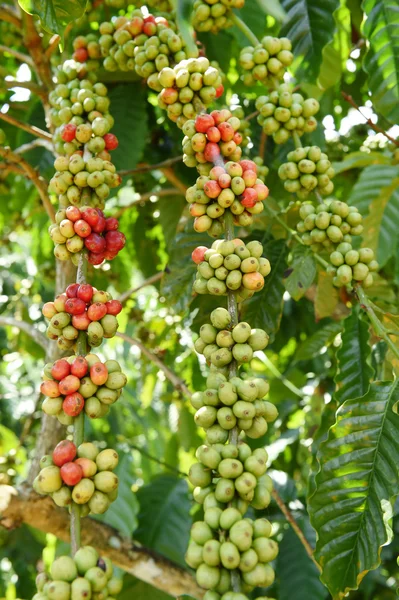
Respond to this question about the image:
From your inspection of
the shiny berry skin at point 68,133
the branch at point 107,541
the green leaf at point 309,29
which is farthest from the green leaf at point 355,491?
the green leaf at point 309,29

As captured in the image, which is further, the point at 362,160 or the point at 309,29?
the point at 362,160

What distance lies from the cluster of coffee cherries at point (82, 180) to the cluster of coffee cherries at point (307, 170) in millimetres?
487

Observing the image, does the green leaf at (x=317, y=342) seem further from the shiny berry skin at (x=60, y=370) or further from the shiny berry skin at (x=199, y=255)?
the shiny berry skin at (x=60, y=370)

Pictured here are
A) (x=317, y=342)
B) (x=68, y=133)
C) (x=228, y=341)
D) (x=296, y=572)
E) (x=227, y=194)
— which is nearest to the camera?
(x=228, y=341)

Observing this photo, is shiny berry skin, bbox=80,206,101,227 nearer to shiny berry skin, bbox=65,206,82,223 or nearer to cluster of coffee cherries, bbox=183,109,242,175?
shiny berry skin, bbox=65,206,82,223

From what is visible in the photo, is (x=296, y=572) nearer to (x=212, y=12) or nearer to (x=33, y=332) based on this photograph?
(x=33, y=332)

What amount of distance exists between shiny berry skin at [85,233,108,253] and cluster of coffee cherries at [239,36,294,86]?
2.42 feet

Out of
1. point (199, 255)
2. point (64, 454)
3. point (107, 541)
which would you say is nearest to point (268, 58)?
point (199, 255)

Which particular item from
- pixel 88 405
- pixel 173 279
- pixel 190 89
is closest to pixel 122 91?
pixel 173 279

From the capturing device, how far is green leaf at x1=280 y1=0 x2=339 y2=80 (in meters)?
1.92

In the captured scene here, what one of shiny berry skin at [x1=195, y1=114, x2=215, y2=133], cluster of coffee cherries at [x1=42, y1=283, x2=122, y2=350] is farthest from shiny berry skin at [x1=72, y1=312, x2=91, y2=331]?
shiny berry skin at [x1=195, y1=114, x2=215, y2=133]

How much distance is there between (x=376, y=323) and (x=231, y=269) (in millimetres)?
437

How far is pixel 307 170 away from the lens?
157 centimetres

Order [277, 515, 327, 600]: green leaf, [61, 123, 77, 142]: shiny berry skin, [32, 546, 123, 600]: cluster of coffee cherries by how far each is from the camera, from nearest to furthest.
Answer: [32, 546, 123, 600]: cluster of coffee cherries < [61, 123, 77, 142]: shiny berry skin < [277, 515, 327, 600]: green leaf
